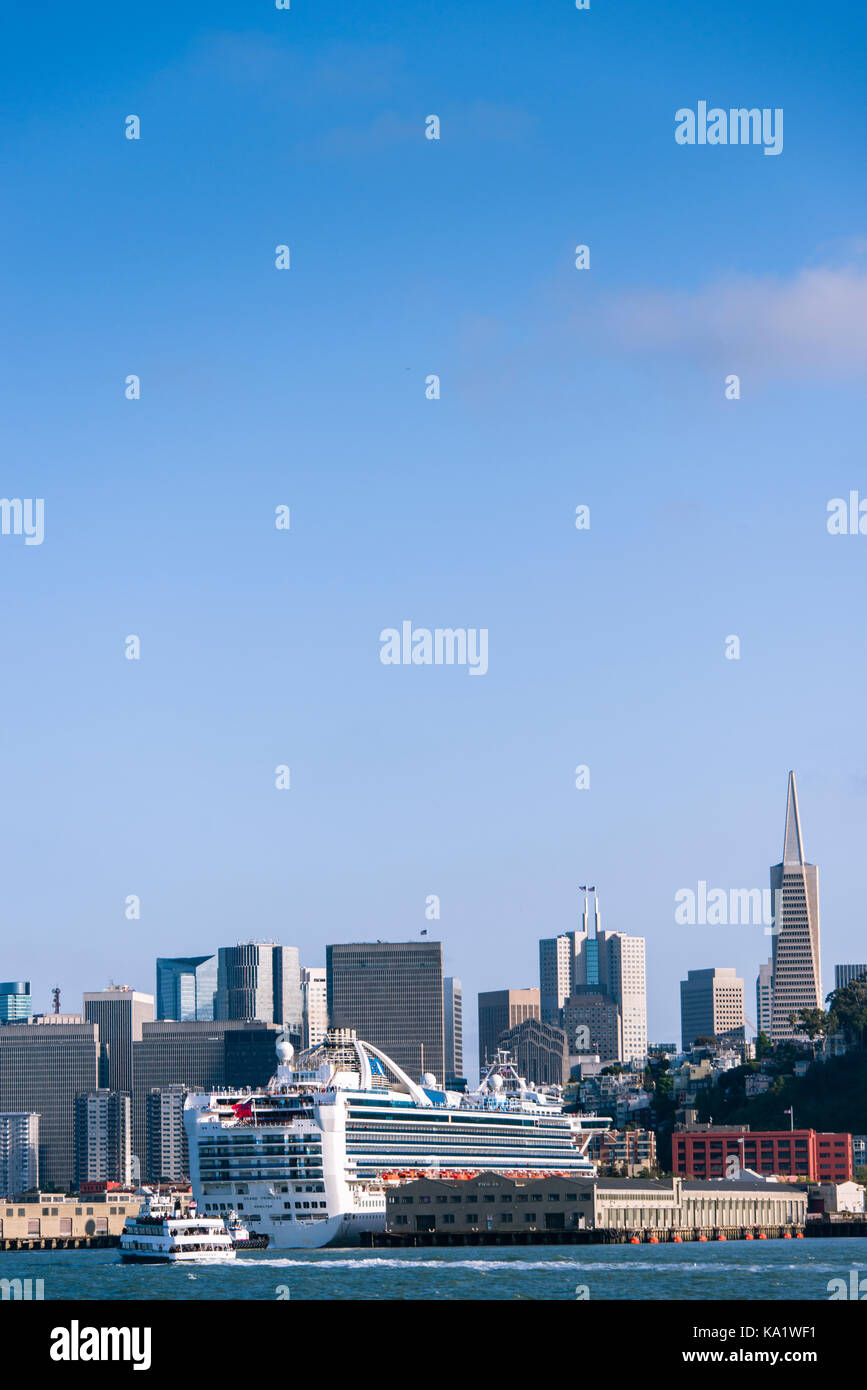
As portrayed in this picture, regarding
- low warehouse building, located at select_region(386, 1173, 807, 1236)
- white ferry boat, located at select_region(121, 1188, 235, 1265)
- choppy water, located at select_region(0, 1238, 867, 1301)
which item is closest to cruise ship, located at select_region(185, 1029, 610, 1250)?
low warehouse building, located at select_region(386, 1173, 807, 1236)

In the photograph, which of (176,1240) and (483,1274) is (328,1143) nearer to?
(176,1240)

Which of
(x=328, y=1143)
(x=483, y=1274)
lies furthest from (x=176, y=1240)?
(x=483, y=1274)

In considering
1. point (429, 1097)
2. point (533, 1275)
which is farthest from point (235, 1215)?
point (533, 1275)

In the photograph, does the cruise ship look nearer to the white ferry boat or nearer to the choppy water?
the choppy water

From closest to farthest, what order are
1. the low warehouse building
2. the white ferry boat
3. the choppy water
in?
1. the choppy water
2. the white ferry boat
3. the low warehouse building

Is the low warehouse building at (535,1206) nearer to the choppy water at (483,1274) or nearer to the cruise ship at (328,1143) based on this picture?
the cruise ship at (328,1143)

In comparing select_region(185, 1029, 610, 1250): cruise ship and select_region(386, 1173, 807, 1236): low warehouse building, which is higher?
select_region(185, 1029, 610, 1250): cruise ship
